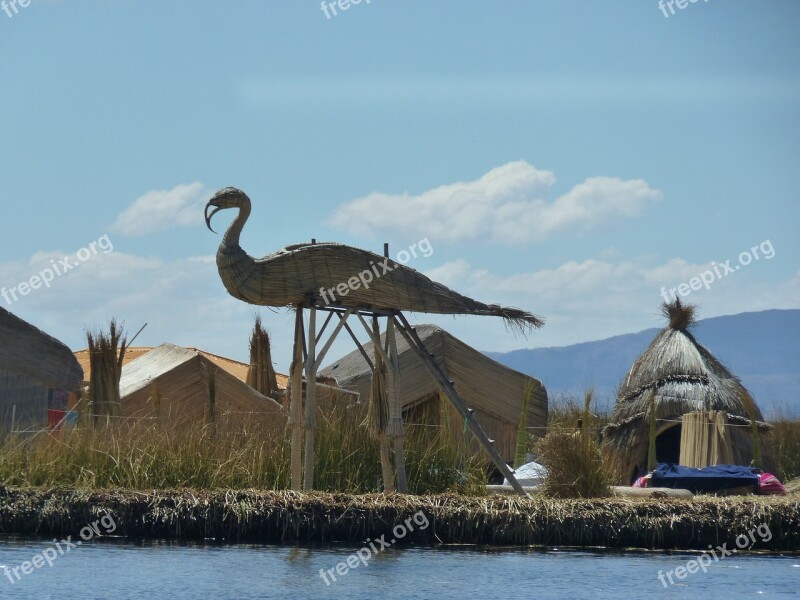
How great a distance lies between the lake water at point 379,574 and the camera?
11539mm

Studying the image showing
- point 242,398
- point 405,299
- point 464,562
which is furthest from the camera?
point 242,398

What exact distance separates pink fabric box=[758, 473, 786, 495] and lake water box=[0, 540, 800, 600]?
4.85 meters

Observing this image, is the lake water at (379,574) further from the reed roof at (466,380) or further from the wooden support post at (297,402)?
the reed roof at (466,380)

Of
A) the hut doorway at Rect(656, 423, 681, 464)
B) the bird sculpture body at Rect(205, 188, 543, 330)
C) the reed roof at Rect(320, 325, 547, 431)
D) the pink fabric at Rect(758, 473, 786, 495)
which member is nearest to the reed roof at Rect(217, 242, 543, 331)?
the bird sculpture body at Rect(205, 188, 543, 330)

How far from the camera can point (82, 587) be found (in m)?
11.6

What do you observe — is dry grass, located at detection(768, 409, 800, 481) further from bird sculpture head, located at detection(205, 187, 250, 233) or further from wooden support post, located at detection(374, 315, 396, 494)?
bird sculpture head, located at detection(205, 187, 250, 233)

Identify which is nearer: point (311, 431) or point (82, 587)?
point (82, 587)

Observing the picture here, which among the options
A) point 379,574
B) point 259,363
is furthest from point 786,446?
point 379,574

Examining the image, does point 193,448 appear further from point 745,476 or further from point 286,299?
point 745,476

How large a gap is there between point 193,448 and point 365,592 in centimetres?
435

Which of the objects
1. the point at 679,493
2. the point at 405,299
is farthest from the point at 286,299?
the point at 679,493

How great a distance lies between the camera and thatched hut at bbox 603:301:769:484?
74.0 ft

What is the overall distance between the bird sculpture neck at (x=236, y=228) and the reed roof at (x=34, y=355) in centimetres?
573

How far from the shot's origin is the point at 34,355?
19500 millimetres
